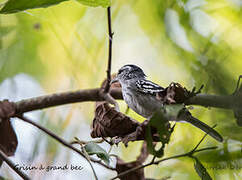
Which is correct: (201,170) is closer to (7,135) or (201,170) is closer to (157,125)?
(157,125)

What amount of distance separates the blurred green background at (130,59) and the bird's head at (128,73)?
3 cm

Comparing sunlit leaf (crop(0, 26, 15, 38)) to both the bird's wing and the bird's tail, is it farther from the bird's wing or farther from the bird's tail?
the bird's tail

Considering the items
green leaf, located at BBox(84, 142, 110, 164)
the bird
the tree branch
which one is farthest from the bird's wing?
green leaf, located at BBox(84, 142, 110, 164)

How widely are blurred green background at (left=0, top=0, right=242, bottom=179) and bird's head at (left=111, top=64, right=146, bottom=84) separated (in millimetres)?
30

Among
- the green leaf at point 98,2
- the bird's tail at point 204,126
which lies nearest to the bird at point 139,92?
the bird's tail at point 204,126

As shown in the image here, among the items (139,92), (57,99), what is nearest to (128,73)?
(139,92)

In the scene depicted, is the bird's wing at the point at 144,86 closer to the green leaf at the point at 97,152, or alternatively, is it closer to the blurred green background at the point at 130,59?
the blurred green background at the point at 130,59

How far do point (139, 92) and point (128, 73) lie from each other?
12 centimetres

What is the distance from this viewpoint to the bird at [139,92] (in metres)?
0.73

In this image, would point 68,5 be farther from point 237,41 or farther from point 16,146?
point 237,41

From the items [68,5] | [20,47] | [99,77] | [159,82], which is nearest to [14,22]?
[20,47]

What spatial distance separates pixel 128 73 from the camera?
3.64 ft

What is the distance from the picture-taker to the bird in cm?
73

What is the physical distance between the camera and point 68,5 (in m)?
1.25
